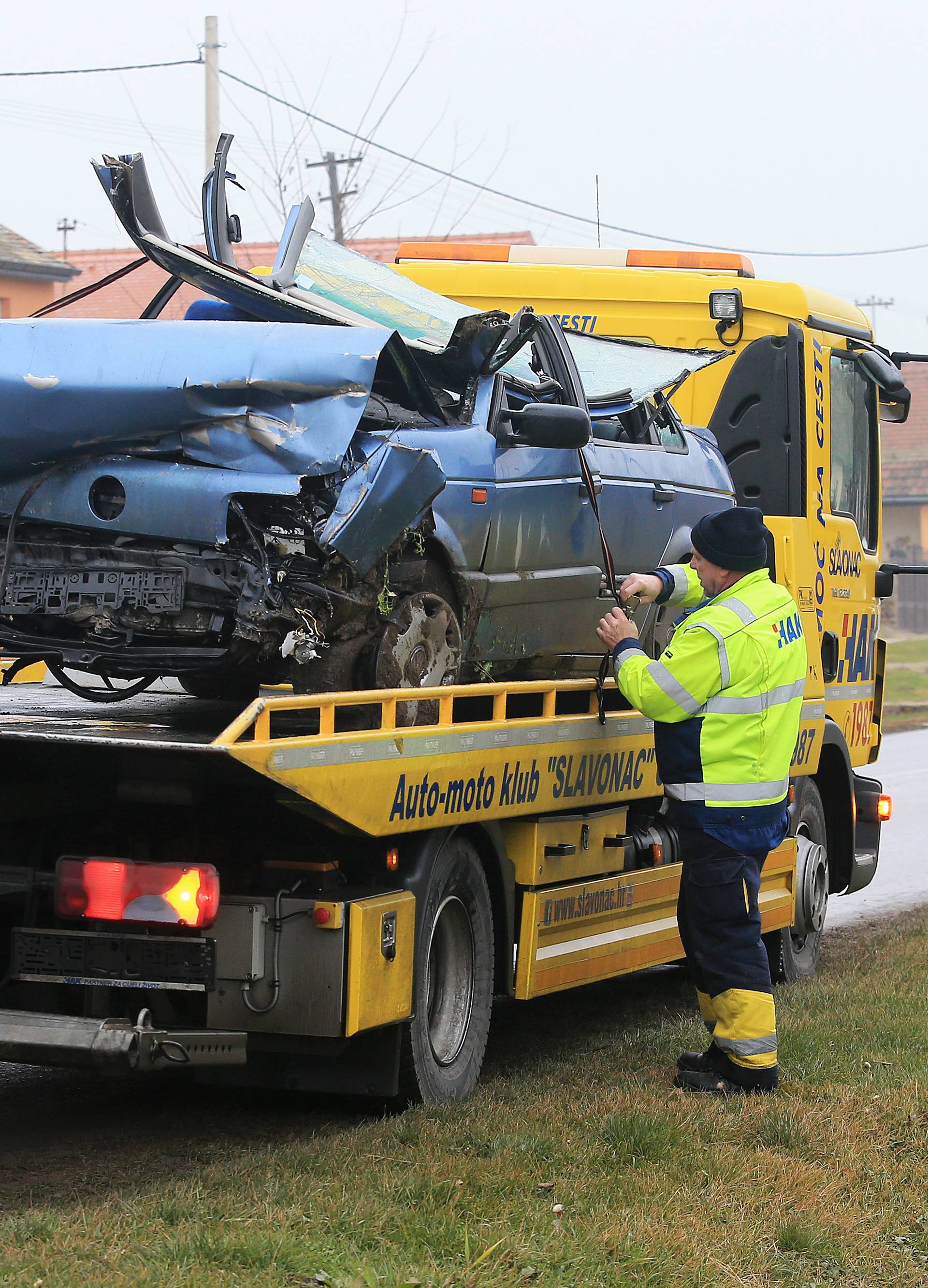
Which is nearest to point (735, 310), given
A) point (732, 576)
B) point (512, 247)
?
point (512, 247)

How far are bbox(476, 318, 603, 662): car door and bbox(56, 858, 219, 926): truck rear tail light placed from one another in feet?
5.99

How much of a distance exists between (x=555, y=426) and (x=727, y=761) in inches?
51.9

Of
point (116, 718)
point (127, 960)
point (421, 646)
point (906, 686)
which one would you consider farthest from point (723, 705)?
point (906, 686)

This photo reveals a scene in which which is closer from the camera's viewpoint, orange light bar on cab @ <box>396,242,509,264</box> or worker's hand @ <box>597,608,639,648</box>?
worker's hand @ <box>597,608,639,648</box>

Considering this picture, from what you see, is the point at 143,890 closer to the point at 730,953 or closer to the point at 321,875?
the point at 321,875

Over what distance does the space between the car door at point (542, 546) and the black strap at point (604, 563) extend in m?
0.03

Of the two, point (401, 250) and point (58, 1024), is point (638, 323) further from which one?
point (58, 1024)

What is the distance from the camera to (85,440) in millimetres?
5020

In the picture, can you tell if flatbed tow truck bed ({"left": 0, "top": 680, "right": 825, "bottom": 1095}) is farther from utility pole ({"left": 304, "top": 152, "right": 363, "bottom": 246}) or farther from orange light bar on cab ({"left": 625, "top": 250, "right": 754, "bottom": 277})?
utility pole ({"left": 304, "top": 152, "right": 363, "bottom": 246})

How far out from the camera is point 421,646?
18.7ft

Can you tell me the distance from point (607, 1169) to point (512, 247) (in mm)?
5966

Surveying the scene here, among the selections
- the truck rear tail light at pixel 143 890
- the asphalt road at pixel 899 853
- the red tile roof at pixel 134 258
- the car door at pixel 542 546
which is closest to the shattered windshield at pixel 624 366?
the car door at pixel 542 546

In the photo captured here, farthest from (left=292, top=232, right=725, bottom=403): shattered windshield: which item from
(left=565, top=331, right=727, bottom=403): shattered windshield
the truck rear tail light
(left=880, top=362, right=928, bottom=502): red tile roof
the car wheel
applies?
(left=880, top=362, right=928, bottom=502): red tile roof

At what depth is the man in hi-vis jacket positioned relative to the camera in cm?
590
